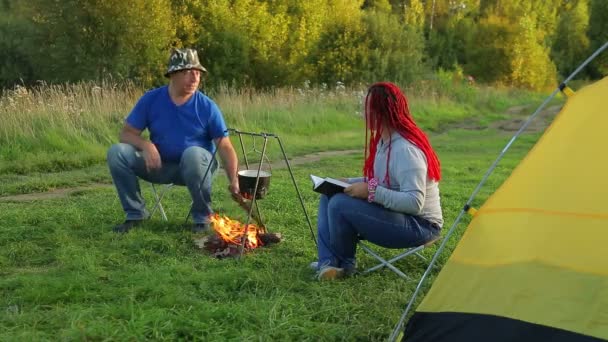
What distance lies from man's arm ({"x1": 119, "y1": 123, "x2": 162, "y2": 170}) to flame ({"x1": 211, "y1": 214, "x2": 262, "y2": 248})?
0.67 meters

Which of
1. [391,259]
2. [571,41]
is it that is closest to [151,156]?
[391,259]

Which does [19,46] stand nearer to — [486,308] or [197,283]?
[197,283]

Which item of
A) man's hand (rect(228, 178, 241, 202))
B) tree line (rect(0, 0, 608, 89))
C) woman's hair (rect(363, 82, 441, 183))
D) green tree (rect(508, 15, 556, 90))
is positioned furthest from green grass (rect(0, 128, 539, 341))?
green tree (rect(508, 15, 556, 90))

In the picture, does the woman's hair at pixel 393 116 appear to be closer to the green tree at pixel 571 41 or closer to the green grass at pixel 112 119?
the green grass at pixel 112 119

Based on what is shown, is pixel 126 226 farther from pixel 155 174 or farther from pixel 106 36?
pixel 106 36

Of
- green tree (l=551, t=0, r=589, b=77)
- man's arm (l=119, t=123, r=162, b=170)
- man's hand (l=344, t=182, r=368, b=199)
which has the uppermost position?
man's hand (l=344, t=182, r=368, b=199)

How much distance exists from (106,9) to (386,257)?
1761 cm

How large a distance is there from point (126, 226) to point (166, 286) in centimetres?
151

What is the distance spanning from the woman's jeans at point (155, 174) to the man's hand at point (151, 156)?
9cm

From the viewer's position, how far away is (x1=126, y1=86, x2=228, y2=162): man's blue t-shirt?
17.0 ft

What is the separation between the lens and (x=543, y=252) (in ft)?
9.35

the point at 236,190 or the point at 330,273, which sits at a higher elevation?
the point at 236,190

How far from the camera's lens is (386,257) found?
15.0 feet

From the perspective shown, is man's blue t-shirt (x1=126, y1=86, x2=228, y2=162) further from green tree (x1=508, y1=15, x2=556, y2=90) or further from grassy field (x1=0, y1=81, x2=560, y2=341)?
green tree (x1=508, y1=15, x2=556, y2=90)
